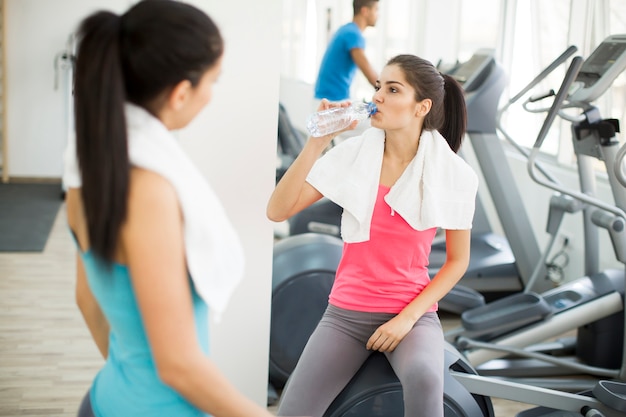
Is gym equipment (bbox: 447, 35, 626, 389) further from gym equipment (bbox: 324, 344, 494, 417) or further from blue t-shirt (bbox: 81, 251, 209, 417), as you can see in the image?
blue t-shirt (bbox: 81, 251, 209, 417)

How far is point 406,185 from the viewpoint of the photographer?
6.17ft

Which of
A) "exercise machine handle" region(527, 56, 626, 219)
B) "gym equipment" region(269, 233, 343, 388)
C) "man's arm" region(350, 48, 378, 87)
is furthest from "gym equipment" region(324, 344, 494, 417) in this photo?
"man's arm" region(350, 48, 378, 87)

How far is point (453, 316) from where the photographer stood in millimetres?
3779

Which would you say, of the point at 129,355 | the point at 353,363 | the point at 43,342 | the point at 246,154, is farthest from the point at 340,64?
the point at 129,355

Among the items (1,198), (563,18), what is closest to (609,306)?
(563,18)

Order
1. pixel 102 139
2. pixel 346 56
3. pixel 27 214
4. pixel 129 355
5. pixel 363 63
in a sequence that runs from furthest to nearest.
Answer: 1. pixel 27 214
2. pixel 346 56
3. pixel 363 63
4. pixel 129 355
5. pixel 102 139

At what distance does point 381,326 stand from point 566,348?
1801 millimetres

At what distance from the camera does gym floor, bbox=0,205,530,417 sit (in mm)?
2762

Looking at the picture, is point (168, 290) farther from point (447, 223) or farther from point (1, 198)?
point (1, 198)

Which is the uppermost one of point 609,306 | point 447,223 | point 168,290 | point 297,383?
point 168,290

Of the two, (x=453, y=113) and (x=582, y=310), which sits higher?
(x=453, y=113)

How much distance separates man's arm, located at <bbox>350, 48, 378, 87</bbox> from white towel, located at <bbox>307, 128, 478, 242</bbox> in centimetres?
245

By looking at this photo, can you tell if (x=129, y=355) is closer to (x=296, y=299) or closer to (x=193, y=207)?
(x=193, y=207)

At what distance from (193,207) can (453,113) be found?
47.4 inches
